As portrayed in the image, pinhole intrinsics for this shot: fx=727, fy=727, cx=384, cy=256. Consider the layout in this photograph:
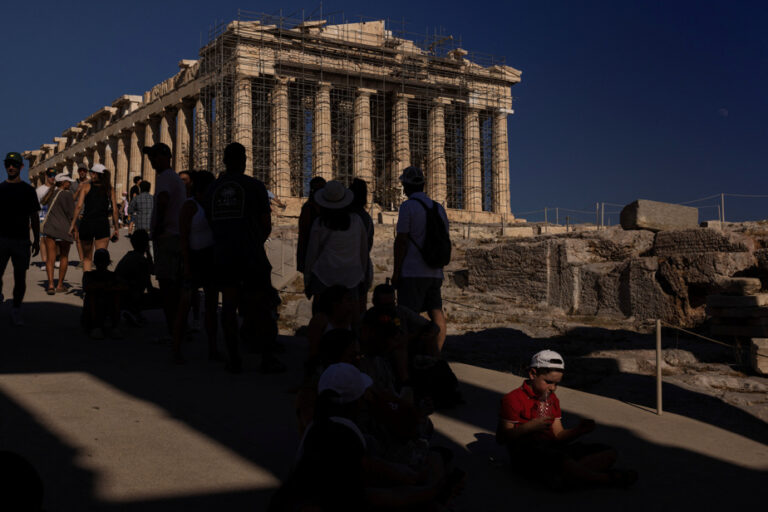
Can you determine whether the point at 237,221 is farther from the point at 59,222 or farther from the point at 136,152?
the point at 136,152

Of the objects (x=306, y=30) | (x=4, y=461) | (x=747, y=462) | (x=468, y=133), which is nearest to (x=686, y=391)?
(x=747, y=462)

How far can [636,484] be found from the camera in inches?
152

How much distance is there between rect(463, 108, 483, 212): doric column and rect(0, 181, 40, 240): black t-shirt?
32.9 metres

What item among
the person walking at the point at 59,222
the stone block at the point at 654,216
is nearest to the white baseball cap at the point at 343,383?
the person walking at the point at 59,222

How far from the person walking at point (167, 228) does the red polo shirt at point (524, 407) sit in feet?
11.4

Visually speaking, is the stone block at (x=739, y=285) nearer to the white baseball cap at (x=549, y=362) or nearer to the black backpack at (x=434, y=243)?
the black backpack at (x=434, y=243)

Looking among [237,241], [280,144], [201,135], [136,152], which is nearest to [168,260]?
[237,241]

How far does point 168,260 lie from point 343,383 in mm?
3940

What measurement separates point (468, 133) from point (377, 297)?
1402 inches

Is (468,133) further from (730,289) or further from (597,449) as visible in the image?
(597,449)

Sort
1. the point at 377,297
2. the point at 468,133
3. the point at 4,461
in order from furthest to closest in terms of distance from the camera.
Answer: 1. the point at 468,133
2. the point at 377,297
3. the point at 4,461

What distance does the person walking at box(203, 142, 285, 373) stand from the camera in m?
5.41

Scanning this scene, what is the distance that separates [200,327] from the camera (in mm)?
7785

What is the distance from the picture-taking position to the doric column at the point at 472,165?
39.3 meters
